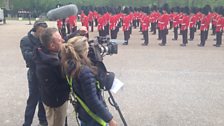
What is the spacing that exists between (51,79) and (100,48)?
1.94ft

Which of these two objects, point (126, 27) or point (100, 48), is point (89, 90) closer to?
point (100, 48)

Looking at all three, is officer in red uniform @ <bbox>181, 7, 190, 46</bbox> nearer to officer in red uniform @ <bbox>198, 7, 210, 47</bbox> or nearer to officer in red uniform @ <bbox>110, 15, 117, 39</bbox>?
officer in red uniform @ <bbox>198, 7, 210, 47</bbox>

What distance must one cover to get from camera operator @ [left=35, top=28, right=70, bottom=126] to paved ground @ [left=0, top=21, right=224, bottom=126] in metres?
1.67

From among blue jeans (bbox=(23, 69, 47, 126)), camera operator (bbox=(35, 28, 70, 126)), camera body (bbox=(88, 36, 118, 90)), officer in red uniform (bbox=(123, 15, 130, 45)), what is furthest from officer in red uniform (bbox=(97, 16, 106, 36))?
camera body (bbox=(88, 36, 118, 90))

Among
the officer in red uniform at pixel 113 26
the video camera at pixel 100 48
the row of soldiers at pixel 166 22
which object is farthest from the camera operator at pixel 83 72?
the officer in red uniform at pixel 113 26

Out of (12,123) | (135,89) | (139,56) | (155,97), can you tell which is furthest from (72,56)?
(139,56)

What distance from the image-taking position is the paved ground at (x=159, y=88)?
233 inches

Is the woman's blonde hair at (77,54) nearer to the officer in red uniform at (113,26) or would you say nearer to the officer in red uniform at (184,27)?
the officer in red uniform at (184,27)

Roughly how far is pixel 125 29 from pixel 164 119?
34.8ft

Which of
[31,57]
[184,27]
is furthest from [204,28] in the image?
[31,57]

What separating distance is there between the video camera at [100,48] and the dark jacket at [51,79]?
1.44ft

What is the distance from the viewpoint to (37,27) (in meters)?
4.70

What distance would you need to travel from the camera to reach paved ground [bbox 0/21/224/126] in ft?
19.4

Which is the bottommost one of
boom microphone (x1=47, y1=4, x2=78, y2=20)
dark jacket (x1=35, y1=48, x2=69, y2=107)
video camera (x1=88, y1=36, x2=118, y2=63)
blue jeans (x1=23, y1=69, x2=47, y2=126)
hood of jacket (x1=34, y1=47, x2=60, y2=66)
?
blue jeans (x1=23, y1=69, x2=47, y2=126)
